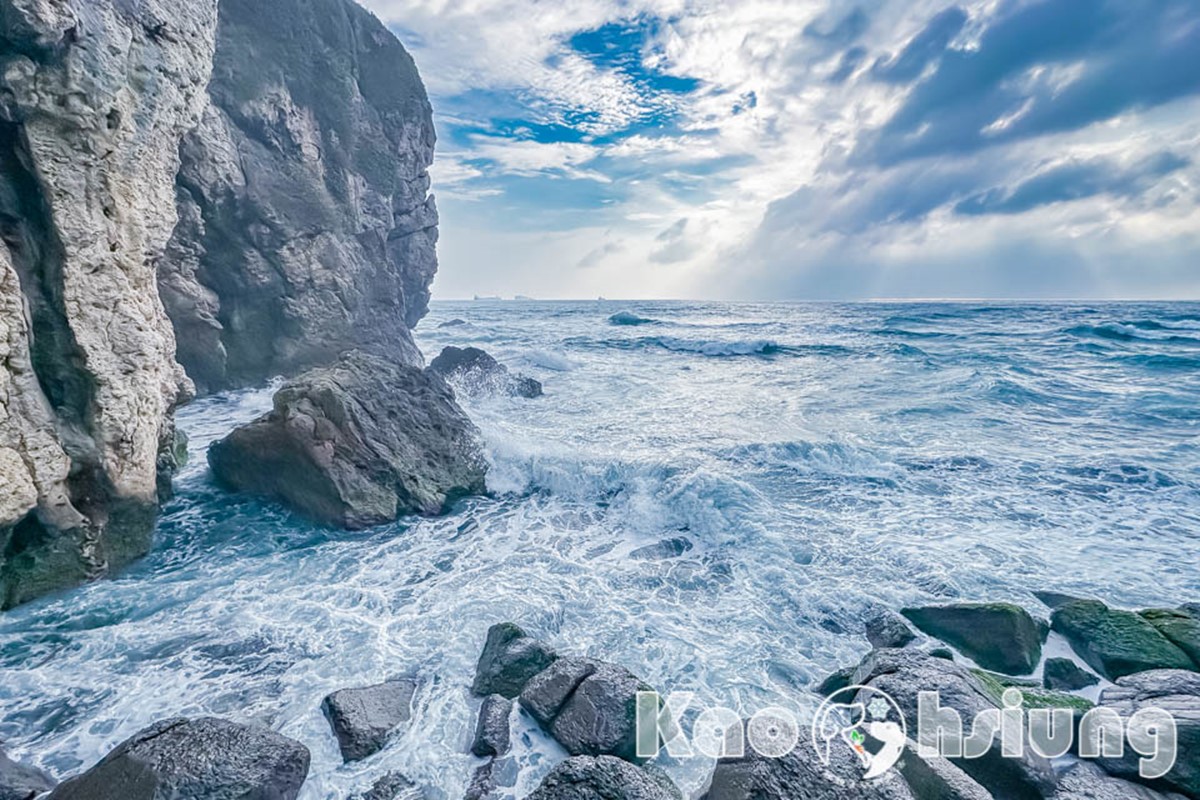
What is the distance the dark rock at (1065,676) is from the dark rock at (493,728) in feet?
20.2

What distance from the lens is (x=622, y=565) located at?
8.73 m

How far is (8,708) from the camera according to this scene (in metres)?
5.16

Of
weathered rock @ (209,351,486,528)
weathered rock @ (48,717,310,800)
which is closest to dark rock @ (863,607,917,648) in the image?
weathered rock @ (48,717,310,800)

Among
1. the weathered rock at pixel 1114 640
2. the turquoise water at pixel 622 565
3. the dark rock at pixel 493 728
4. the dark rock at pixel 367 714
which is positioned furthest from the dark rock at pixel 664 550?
the weathered rock at pixel 1114 640

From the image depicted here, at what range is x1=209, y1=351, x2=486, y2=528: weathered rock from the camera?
30.6ft

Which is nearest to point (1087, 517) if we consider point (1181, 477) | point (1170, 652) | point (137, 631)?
point (1181, 477)

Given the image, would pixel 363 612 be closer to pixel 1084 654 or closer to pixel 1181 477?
pixel 1084 654

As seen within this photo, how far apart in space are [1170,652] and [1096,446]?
9948 mm

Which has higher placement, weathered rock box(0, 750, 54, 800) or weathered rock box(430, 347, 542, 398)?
weathered rock box(430, 347, 542, 398)

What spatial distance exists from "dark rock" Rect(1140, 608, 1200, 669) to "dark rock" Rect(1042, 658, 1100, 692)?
101 centimetres

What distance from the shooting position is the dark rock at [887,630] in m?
6.71

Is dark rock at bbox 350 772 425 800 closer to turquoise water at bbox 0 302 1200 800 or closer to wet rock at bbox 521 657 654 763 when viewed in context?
turquoise water at bbox 0 302 1200 800

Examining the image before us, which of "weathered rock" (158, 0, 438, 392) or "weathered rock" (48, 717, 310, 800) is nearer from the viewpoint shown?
→ "weathered rock" (48, 717, 310, 800)

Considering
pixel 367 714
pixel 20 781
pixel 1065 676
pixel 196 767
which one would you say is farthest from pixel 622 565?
pixel 20 781
